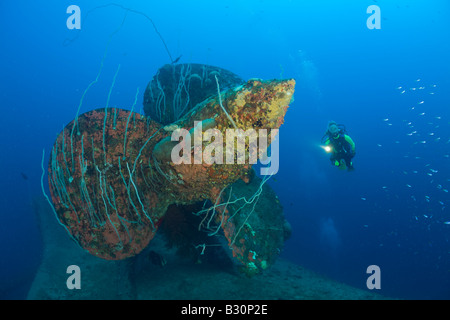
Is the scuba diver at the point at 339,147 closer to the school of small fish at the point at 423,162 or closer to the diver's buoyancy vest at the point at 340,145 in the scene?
the diver's buoyancy vest at the point at 340,145

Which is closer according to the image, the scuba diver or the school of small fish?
the scuba diver

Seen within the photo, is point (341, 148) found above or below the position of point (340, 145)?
below

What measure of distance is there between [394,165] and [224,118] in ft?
153

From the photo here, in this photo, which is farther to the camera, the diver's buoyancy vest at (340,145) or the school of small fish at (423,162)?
the school of small fish at (423,162)

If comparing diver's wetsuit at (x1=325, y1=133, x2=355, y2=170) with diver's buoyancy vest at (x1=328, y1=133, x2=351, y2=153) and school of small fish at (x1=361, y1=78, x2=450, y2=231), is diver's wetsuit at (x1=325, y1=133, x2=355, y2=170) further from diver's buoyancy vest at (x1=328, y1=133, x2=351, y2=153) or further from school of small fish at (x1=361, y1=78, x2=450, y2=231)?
school of small fish at (x1=361, y1=78, x2=450, y2=231)

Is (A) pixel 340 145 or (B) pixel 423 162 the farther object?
(B) pixel 423 162

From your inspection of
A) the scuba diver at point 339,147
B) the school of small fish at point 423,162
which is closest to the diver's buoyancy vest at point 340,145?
the scuba diver at point 339,147

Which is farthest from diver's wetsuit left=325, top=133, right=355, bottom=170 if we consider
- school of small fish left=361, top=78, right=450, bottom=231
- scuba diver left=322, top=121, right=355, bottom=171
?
school of small fish left=361, top=78, right=450, bottom=231

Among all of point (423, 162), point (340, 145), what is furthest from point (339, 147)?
point (423, 162)

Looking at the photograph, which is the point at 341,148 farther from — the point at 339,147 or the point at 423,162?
the point at 423,162

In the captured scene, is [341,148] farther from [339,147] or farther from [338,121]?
[338,121]

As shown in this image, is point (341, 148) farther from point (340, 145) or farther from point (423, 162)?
point (423, 162)

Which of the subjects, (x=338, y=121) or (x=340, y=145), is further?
(x=338, y=121)

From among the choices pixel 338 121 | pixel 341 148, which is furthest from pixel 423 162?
pixel 341 148
